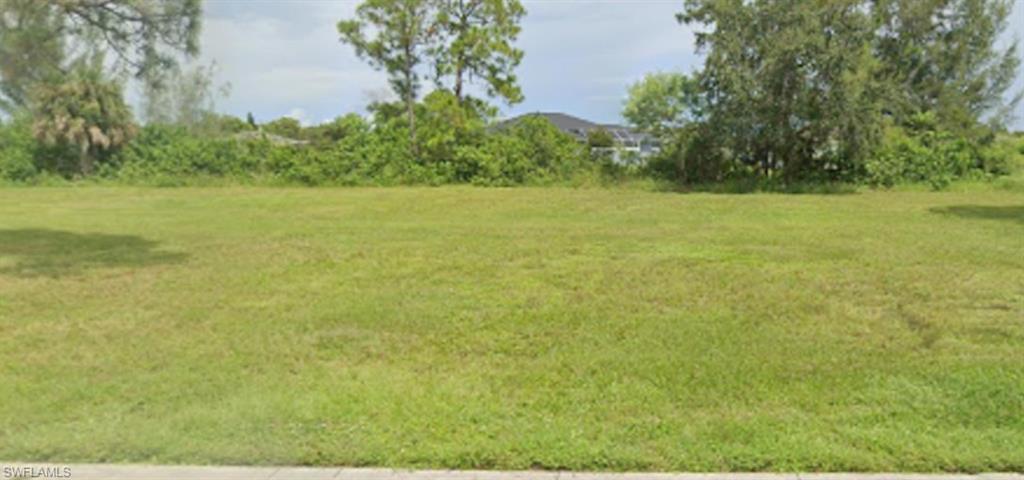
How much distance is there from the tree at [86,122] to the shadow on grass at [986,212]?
792 inches

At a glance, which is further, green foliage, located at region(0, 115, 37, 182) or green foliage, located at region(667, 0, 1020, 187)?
green foliage, located at region(0, 115, 37, 182)

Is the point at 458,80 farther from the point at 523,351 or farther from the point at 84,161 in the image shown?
the point at 523,351

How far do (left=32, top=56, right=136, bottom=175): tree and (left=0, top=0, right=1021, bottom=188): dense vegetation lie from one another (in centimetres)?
6

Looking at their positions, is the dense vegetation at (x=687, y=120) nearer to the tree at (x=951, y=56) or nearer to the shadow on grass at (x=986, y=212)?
the tree at (x=951, y=56)

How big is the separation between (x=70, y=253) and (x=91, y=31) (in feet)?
9.33

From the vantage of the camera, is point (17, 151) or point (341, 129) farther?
point (341, 129)

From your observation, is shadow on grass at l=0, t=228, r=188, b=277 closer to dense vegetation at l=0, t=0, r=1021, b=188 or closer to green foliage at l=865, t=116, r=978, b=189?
dense vegetation at l=0, t=0, r=1021, b=188

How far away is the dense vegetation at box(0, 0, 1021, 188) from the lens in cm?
1730

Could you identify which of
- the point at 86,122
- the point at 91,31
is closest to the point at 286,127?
the point at 86,122

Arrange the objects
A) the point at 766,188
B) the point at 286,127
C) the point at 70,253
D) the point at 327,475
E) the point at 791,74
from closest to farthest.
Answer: the point at 327,475 → the point at 70,253 → the point at 791,74 → the point at 766,188 → the point at 286,127

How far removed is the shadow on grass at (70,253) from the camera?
8.23 meters

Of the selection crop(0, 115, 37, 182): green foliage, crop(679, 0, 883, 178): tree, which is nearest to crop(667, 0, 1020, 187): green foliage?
crop(679, 0, 883, 178): tree

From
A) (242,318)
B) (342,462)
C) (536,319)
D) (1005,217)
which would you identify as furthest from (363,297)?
(1005,217)

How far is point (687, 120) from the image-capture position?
65.9 feet
